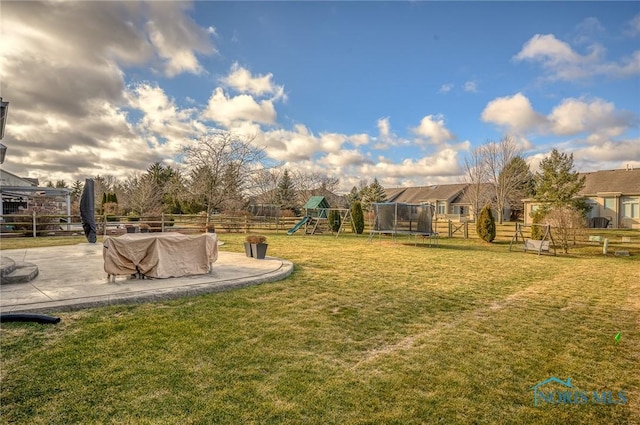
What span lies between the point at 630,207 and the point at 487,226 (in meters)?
15.7

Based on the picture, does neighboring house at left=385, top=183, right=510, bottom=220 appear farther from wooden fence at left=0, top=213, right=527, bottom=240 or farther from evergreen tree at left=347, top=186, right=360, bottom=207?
wooden fence at left=0, top=213, right=527, bottom=240

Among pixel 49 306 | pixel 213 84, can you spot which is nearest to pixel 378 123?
pixel 213 84

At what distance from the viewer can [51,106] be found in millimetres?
10078

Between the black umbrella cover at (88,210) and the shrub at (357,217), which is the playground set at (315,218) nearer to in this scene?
the shrub at (357,217)

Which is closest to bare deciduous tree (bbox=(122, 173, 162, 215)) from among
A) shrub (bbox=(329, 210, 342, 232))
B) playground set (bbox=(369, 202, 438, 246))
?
shrub (bbox=(329, 210, 342, 232))

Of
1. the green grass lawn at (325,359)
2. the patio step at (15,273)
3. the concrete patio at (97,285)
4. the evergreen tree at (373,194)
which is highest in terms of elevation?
the evergreen tree at (373,194)

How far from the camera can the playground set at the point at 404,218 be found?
44.4 feet

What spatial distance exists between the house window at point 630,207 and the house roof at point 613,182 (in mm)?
546

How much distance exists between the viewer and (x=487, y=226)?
595 inches

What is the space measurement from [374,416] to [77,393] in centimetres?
204

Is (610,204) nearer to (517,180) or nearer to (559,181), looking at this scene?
(559,181)

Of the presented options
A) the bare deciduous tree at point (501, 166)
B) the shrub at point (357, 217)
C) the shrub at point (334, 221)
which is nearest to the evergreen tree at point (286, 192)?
the shrub at point (334, 221)

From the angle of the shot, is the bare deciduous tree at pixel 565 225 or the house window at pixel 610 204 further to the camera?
the house window at pixel 610 204

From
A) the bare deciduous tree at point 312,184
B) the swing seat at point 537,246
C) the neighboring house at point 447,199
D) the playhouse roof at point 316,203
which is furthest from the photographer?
the bare deciduous tree at point 312,184
